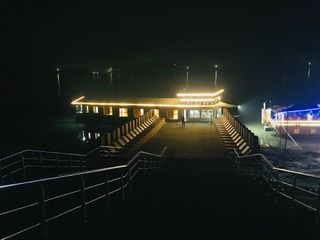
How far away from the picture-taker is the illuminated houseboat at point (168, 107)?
38219mm

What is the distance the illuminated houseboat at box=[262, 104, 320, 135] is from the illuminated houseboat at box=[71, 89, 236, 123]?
10.5 meters

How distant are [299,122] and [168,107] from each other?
22332 millimetres

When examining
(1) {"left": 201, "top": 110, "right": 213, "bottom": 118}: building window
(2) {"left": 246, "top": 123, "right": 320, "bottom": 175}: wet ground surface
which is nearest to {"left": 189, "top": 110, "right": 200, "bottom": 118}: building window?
(1) {"left": 201, "top": 110, "right": 213, "bottom": 118}: building window

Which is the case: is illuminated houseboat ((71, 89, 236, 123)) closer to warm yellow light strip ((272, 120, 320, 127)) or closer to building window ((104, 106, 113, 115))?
building window ((104, 106, 113, 115))

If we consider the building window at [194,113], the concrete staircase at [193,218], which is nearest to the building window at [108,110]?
the building window at [194,113]

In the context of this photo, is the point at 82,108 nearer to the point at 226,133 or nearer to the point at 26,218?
the point at 226,133

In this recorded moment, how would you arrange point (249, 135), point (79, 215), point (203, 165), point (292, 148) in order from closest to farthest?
point (79, 215) → point (203, 165) → point (249, 135) → point (292, 148)

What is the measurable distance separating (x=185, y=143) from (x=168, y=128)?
7.73m

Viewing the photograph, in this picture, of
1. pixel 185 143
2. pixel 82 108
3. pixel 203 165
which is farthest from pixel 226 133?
pixel 82 108

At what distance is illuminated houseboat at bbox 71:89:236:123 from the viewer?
38219 millimetres

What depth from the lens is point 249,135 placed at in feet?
70.8

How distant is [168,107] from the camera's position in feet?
124

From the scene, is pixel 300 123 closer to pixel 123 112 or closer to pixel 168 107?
pixel 168 107

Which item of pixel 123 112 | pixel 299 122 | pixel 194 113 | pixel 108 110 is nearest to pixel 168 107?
pixel 194 113
